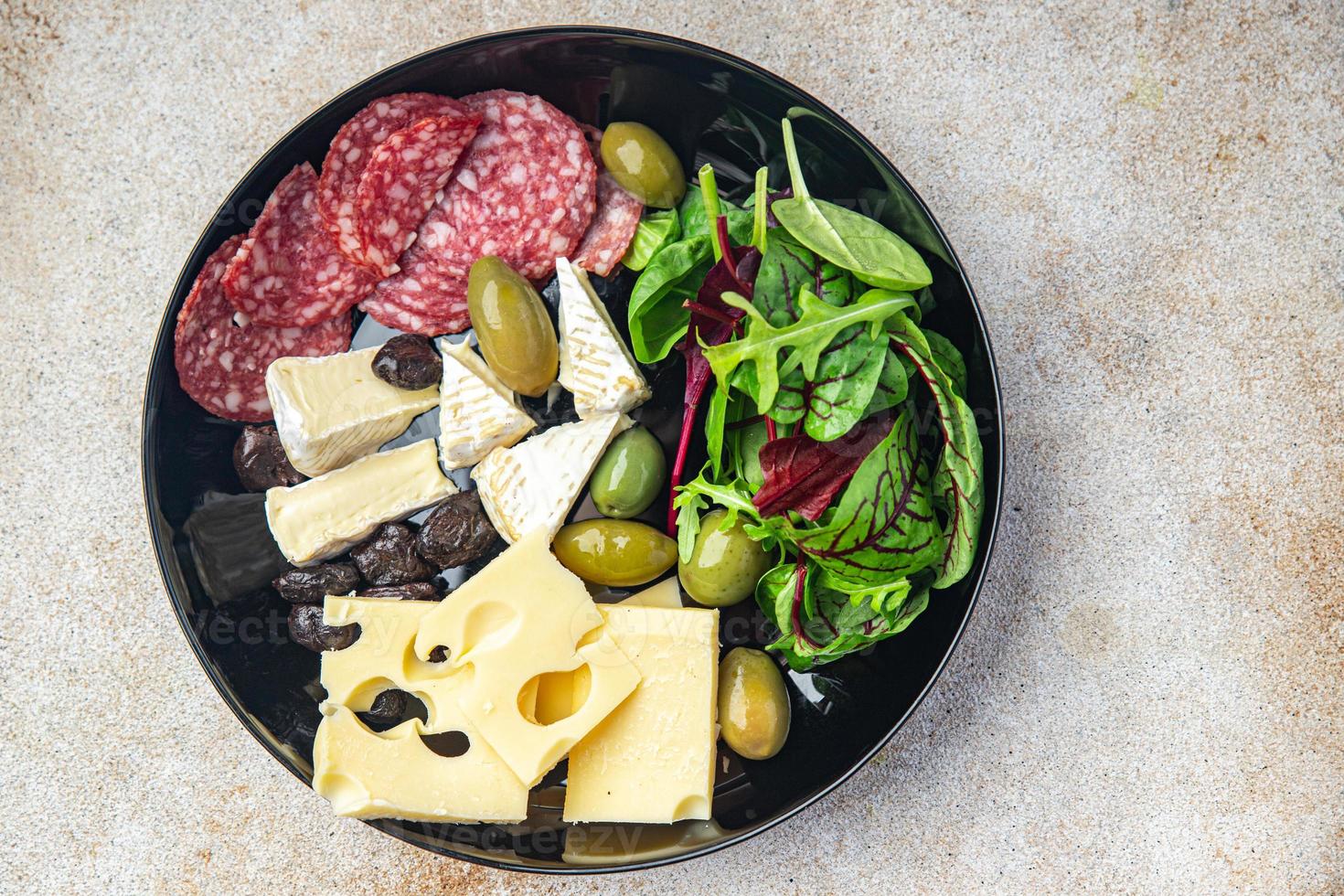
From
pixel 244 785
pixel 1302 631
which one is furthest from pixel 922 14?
pixel 244 785

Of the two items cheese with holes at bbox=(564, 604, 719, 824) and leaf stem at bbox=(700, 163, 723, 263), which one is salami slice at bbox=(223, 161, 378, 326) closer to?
leaf stem at bbox=(700, 163, 723, 263)

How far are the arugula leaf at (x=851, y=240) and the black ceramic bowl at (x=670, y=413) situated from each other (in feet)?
0.22

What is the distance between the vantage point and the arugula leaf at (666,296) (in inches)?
38.6

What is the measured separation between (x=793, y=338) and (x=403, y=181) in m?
0.55

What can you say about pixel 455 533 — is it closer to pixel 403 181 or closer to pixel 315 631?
pixel 315 631

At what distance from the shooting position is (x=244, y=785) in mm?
1198

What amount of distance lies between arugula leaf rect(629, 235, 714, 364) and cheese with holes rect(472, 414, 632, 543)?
0.11m

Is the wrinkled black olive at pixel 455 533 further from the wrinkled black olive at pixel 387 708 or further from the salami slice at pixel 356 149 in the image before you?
the salami slice at pixel 356 149

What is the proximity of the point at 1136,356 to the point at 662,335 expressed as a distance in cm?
69

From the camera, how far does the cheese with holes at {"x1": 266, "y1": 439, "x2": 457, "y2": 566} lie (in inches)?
41.8

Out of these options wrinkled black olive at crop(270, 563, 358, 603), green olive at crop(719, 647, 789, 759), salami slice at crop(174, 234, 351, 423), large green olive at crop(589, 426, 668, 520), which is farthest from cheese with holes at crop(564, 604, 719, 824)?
salami slice at crop(174, 234, 351, 423)

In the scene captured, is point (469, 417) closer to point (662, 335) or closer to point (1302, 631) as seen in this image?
point (662, 335)

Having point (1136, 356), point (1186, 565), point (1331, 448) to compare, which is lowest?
point (1186, 565)

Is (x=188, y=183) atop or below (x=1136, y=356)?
atop
